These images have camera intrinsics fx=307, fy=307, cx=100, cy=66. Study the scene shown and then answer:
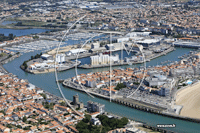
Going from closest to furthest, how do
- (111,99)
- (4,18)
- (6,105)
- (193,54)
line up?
1. (6,105)
2. (111,99)
3. (193,54)
4. (4,18)

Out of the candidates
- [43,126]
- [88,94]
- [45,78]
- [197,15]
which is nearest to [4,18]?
[197,15]

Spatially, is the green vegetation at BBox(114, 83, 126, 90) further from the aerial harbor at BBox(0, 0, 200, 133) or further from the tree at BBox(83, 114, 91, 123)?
the tree at BBox(83, 114, 91, 123)

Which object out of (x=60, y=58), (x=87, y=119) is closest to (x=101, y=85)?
(x=87, y=119)

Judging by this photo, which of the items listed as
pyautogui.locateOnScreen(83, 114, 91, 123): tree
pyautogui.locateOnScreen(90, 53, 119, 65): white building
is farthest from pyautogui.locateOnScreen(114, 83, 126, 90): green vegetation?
pyautogui.locateOnScreen(90, 53, 119, 65): white building

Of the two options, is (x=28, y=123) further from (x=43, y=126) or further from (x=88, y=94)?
(x=88, y=94)

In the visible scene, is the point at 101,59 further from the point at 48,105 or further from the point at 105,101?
the point at 48,105
